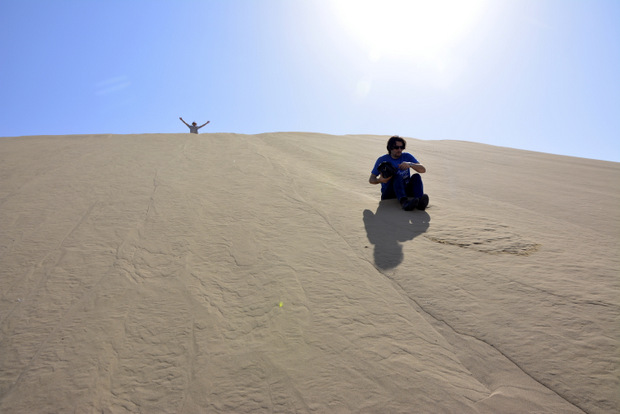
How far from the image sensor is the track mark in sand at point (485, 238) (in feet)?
8.21

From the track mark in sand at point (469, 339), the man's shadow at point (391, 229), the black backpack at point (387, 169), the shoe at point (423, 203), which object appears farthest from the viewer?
the black backpack at point (387, 169)

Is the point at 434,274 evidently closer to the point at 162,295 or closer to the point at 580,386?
the point at 580,386

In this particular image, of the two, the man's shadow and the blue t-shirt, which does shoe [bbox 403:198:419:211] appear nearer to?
the man's shadow

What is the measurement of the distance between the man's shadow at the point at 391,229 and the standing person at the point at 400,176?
114 millimetres

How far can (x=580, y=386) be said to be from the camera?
1.31 meters

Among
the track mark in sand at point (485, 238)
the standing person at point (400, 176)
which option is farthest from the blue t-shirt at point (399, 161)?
the track mark in sand at point (485, 238)

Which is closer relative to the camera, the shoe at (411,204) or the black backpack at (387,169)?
the shoe at (411,204)

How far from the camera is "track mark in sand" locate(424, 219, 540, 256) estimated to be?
2502 millimetres

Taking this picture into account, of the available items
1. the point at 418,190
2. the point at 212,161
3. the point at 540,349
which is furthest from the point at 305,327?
the point at 212,161

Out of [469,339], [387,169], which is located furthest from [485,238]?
[469,339]

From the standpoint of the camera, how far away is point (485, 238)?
2.70 metres

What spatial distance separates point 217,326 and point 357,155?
16.8 feet

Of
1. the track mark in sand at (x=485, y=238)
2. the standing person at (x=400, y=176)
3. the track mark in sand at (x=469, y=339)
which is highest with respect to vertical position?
the standing person at (x=400, y=176)

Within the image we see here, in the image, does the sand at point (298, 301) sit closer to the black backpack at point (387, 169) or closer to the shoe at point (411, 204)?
the shoe at point (411, 204)
